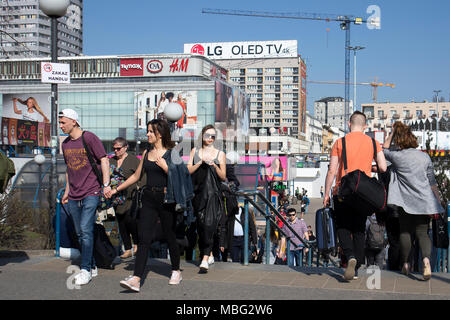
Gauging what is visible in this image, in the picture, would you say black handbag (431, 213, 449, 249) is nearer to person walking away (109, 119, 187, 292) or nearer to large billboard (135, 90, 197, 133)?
person walking away (109, 119, 187, 292)

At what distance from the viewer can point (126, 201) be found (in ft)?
25.6

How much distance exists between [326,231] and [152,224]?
1.87m

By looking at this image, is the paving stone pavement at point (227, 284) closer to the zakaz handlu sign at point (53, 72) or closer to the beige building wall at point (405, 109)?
the zakaz handlu sign at point (53, 72)

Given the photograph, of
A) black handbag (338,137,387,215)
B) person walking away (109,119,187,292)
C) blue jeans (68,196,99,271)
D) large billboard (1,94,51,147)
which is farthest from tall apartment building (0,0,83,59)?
black handbag (338,137,387,215)

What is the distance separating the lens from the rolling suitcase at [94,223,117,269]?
6.89 meters

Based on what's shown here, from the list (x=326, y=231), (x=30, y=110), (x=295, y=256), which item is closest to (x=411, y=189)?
(x=326, y=231)

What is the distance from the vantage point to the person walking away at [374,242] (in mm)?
9180

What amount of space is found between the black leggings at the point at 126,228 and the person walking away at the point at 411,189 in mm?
3442

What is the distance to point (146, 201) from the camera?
595cm

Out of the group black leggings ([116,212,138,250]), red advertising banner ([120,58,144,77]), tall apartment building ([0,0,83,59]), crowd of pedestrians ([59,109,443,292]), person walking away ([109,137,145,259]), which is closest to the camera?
crowd of pedestrians ([59,109,443,292])

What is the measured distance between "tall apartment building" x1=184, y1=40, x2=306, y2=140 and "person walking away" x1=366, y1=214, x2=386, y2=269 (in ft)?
458

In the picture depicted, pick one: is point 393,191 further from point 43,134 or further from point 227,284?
point 43,134

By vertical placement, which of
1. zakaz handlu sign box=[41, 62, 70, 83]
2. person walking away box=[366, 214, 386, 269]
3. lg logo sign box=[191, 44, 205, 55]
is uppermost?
lg logo sign box=[191, 44, 205, 55]

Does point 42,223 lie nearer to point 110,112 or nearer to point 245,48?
point 110,112
